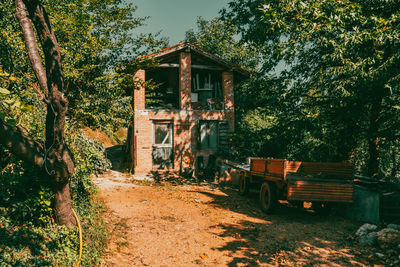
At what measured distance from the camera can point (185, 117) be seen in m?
16.3

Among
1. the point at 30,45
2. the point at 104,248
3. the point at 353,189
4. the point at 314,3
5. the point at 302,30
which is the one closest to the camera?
the point at 30,45

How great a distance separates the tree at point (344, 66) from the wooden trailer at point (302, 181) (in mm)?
1737

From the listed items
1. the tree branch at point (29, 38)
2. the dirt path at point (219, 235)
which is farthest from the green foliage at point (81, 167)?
the tree branch at point (29, 38)

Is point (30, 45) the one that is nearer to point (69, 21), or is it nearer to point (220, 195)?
point (69, 21)

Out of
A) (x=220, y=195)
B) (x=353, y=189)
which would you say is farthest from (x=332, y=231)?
(x=220, y=195)

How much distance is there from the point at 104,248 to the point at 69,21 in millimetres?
7908

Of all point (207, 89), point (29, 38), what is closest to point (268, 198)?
point (29, 38)

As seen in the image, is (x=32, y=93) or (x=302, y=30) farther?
(x=302, y=30)

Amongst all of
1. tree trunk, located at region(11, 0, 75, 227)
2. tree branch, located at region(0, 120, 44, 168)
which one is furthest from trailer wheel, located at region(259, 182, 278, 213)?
tree branch, located at region(0, 120, 44, 168)

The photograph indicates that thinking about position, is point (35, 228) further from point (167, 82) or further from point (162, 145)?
point (167, 82)

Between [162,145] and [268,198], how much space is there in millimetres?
8492

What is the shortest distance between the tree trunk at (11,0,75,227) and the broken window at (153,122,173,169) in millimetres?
10670

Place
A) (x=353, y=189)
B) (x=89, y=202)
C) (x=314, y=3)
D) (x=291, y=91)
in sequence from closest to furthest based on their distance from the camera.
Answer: (x=89, y=202)
(x=353, y=189)
(x=314, y=3)
(x=291, y=91)

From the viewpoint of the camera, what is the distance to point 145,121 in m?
15.5
